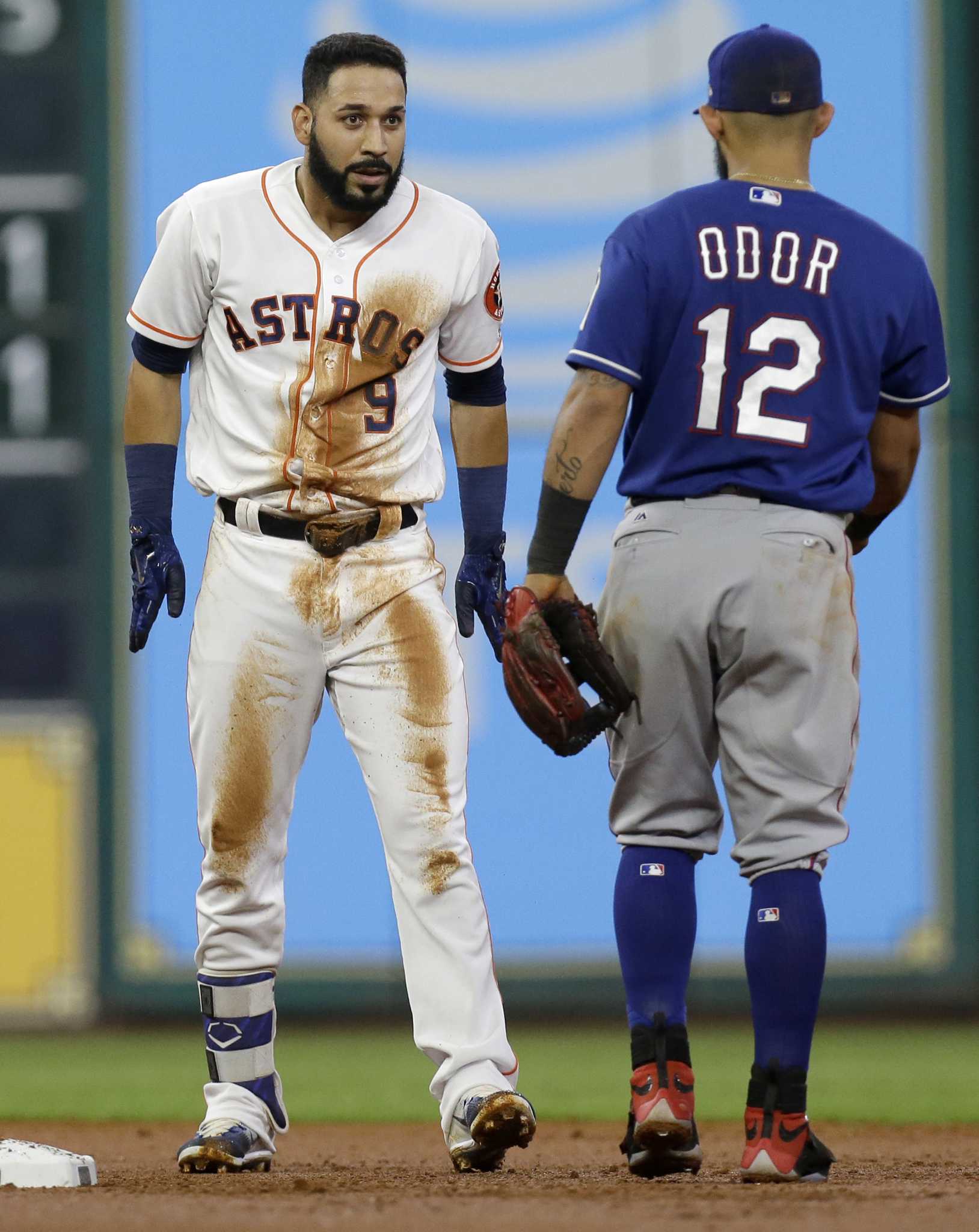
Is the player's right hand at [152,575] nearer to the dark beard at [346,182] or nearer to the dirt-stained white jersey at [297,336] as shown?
the dirt-stained white jersey at [297,336]

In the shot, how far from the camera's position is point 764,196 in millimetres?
3859

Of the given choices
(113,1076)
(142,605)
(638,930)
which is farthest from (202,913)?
(113,1076)

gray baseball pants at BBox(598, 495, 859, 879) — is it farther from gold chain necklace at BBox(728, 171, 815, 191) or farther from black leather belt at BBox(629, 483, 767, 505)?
gold chain necklace at BBox(728, 171, 815, 191)

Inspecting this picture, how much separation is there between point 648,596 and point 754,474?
0.94 feet

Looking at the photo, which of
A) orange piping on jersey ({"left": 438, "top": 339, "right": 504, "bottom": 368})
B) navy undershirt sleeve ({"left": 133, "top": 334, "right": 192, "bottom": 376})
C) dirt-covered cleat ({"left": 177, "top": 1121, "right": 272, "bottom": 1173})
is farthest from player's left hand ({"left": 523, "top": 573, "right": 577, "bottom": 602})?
dirt-covered cleat ({"left": 177, "top": 1121, "right": 272, "bottom": 1173})

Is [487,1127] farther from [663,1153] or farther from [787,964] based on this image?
[787,964]

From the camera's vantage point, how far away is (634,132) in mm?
9203

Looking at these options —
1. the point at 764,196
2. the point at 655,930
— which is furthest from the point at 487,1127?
the point at 764,196

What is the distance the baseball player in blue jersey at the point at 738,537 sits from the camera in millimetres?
3766

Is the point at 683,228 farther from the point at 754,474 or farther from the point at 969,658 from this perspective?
the point at 969,658

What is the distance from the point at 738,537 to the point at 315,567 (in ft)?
2.68

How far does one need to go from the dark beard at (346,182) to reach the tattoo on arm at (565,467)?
634mm

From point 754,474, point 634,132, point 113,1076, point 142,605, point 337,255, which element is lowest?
point 113,1076

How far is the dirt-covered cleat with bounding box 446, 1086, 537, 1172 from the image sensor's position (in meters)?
3.88
